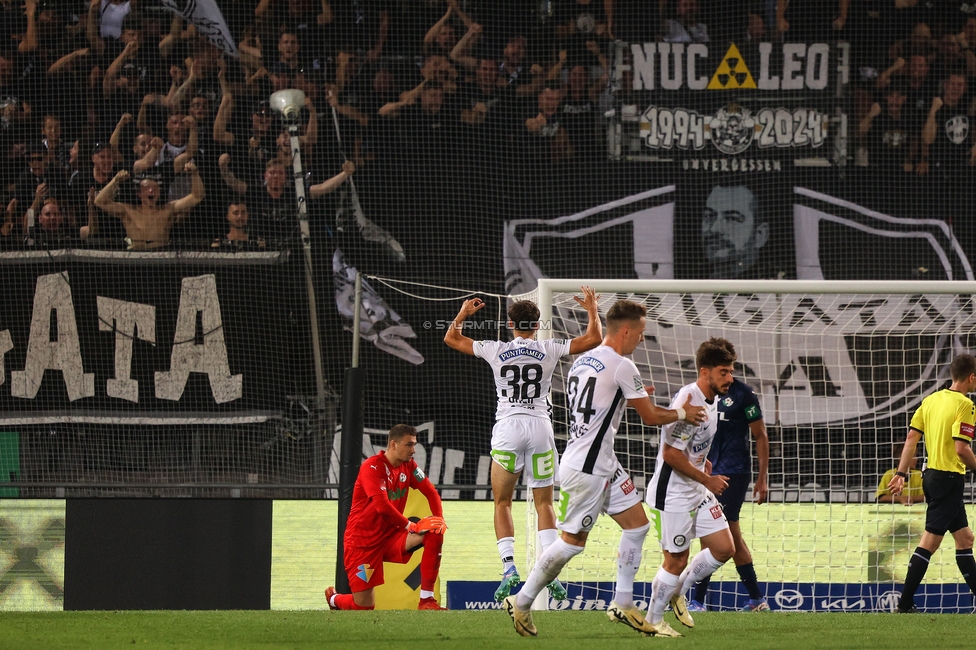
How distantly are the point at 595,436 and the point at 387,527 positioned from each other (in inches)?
121

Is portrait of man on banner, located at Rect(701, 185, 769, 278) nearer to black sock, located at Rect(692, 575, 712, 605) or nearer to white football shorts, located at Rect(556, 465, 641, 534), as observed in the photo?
black sock, located at Rect(692, 575, 712, 605)

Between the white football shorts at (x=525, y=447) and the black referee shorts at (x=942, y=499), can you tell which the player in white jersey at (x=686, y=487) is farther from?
the black referee shorts at (x=942, y=499)

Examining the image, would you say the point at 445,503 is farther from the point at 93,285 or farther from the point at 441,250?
the point at 93,285

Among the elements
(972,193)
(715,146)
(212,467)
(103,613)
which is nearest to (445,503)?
(212,467)

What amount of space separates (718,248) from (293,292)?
5.14 metres

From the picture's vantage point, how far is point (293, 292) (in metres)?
13.4

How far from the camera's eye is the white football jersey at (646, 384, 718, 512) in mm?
6113

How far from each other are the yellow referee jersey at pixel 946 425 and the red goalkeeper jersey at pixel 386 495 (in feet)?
11.3

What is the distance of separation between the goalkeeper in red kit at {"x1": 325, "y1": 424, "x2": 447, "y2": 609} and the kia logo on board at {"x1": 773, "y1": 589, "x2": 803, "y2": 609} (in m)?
2.87

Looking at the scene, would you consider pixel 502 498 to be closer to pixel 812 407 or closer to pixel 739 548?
pixel 739 548

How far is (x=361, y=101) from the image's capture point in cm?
1480

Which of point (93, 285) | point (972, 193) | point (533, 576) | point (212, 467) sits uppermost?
point (972, 193)

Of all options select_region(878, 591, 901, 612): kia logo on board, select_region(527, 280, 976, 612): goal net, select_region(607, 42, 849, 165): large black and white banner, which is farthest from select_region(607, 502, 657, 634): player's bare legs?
select_region(607, 42, 849, 165): large black and white banner

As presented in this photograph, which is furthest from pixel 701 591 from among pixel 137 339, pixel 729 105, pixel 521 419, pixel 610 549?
pixel 729 105
